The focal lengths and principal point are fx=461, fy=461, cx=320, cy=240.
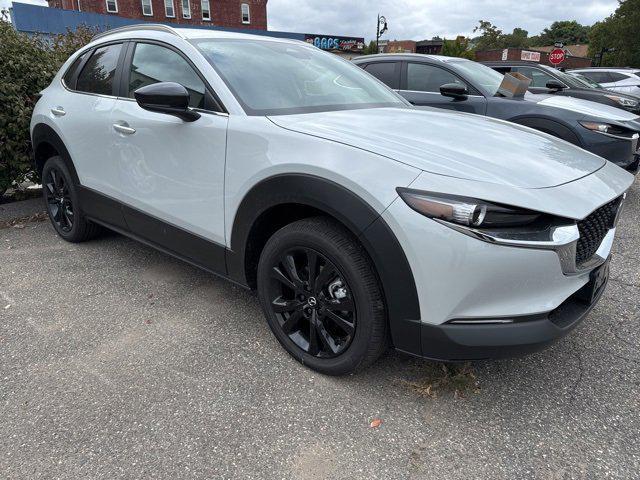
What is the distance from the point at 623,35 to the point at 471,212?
4675 cm

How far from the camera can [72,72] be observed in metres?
3.82

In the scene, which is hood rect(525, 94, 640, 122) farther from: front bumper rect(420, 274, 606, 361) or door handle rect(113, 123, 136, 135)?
door handle rect(113, 123, 136, 135)

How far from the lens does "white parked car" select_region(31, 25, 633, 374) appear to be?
1778mm

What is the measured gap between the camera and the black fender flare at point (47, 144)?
12.1 feet

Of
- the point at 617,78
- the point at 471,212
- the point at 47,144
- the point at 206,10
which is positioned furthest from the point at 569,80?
the point at 206,10

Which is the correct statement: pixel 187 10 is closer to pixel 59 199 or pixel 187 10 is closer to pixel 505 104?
pixel 505 104

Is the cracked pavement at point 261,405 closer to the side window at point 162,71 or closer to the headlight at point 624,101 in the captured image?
the side window at point 162,71

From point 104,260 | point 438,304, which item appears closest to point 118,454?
point 438,304

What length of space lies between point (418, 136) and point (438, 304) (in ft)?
2.73

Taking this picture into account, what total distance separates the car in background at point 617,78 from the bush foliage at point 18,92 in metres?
13.9

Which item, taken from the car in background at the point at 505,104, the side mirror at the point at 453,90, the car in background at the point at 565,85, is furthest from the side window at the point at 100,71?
the car in background at the point at 565,85

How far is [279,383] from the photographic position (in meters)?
2.32

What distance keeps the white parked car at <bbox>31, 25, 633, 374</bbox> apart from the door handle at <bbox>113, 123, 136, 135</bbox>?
27 millimetres

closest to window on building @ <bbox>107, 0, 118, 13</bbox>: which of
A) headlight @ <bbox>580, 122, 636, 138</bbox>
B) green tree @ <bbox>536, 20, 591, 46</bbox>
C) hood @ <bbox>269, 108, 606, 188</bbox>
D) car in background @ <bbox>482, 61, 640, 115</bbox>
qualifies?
car in background @ <bbox>482, 61, 640, 115</bbox>
